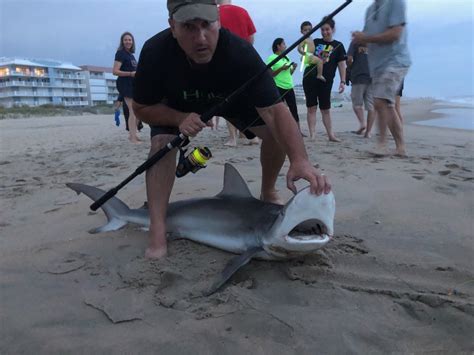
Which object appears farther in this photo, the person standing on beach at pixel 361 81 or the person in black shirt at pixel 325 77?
the person standing on beach at pixel 361 81

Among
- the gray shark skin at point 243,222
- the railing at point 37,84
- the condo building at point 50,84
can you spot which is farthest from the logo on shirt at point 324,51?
the railing at point 37,84

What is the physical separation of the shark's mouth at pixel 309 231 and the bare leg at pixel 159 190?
0.78m

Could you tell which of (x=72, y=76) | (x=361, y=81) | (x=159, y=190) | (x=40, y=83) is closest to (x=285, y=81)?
(x=361, y=81)

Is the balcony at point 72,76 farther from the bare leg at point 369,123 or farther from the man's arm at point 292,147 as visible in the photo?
the man's arm at point 292,147

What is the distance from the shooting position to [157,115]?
8.27 ft

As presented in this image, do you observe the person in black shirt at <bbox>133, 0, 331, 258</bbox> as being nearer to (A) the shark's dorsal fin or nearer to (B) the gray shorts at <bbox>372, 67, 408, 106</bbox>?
(A) the shark's dorsal fin

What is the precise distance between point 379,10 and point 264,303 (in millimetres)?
3827

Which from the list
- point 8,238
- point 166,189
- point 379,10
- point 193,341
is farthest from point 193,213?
point 379,10

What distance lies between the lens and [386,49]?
444 cm

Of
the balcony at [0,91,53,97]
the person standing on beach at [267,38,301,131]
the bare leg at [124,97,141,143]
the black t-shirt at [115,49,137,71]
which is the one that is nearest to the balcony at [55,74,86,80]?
the balcony at [0,91,53,97]

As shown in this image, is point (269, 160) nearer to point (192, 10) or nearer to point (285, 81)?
point (192, 10)

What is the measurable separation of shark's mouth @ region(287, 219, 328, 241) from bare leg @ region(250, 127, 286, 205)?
1.00 m

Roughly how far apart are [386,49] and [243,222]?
3230 mm

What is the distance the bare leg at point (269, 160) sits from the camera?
282 centimetres
